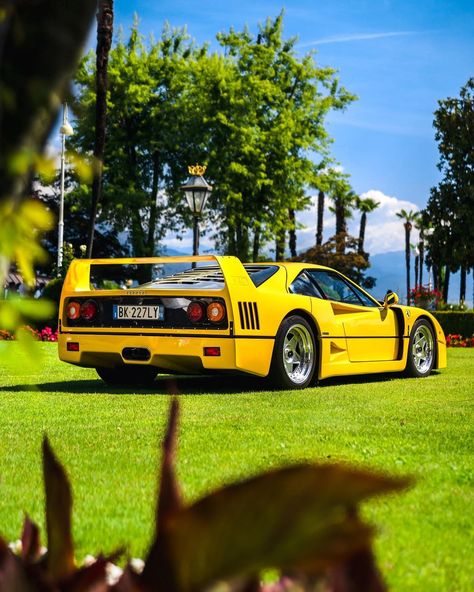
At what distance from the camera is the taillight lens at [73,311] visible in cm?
1038

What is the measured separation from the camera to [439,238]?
42562mm

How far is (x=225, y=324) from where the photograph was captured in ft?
31.1

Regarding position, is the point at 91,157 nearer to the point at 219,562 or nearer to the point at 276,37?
the point at 219,562

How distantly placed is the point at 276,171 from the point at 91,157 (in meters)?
43.5

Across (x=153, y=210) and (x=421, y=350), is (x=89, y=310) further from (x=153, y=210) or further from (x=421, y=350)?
(x=153, y=210)

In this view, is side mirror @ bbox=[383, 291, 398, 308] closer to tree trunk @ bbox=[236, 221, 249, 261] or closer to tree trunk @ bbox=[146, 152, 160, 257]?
tree trunk @ bbox=[236, 221, 249, 261]

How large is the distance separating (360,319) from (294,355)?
1.39 meters

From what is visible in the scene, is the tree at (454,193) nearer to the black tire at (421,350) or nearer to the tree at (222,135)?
the tree at (222,135)

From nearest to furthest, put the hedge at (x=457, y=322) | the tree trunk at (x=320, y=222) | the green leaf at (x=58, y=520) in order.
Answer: the green leaf at (x=58, y=520), the hedge at (x=457, y=322), the tree trunk at (x=320, y=222)

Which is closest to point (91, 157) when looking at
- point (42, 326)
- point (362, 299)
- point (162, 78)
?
point (362, 299)

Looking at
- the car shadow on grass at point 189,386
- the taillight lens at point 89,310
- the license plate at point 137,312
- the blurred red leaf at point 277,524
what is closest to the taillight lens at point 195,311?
the license plate at point 137,312

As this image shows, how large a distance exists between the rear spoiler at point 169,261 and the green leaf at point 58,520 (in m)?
7.88

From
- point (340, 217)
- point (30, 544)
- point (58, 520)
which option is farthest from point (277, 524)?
point (340, 217)

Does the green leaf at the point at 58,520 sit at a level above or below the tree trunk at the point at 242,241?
below
